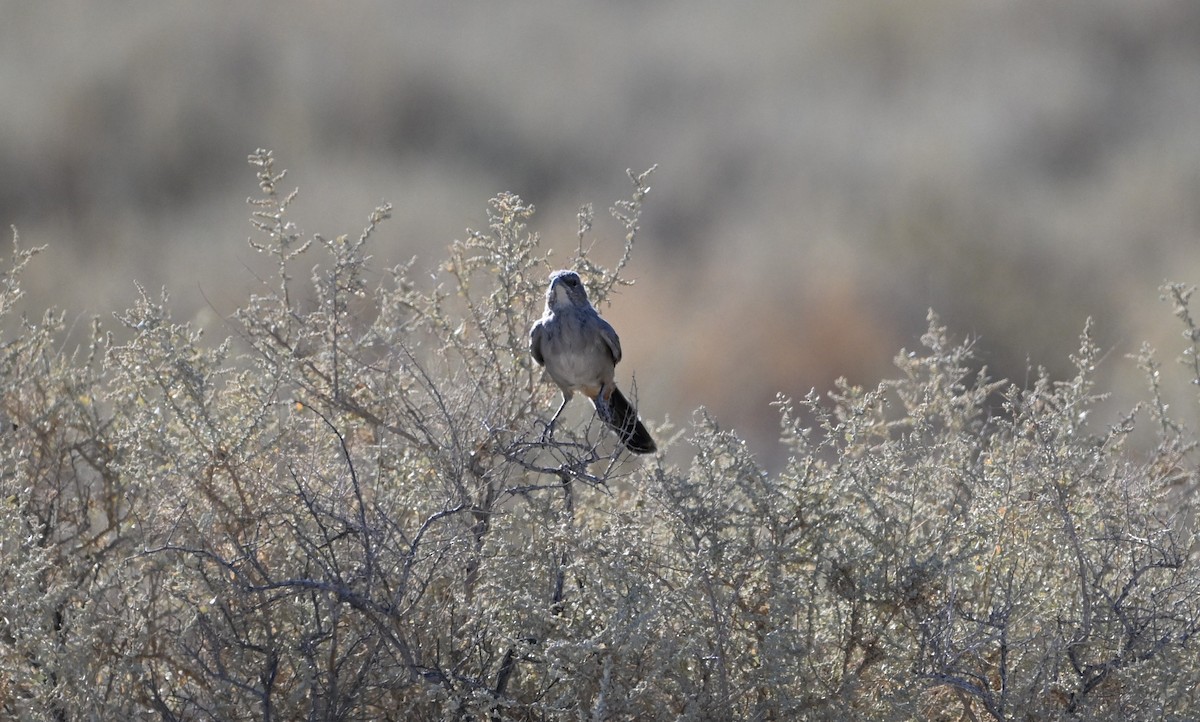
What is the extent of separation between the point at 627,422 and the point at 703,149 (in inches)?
727

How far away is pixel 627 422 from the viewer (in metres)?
5.30

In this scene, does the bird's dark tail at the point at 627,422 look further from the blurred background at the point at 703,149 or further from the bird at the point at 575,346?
the blurred background at the point at 703,149

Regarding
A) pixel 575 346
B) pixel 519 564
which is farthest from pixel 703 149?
pixel 519 564

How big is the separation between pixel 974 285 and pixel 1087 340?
14.1 m

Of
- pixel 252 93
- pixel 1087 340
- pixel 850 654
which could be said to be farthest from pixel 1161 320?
pixel 252 93

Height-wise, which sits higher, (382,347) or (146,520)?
(382,347)

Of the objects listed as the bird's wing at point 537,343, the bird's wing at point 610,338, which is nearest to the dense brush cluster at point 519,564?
the bird's wing at point 537,343


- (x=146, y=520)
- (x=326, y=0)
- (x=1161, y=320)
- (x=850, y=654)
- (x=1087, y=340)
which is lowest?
(x=850, y=654)

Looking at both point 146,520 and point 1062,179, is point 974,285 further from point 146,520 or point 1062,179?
point 146,520

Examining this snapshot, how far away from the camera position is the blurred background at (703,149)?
58.9 ft

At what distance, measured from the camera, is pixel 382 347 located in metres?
6.02

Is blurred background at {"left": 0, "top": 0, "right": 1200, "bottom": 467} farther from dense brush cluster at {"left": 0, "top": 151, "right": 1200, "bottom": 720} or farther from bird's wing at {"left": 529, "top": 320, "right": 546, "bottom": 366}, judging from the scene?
dense brush cluster at {"left": 0, "top": 151, "right": 1200, "bottom": 720}

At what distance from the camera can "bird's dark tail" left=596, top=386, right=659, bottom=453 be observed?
5621mm

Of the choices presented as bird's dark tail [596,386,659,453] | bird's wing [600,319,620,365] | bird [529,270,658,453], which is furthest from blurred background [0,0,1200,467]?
bird [529,270,658,453]
